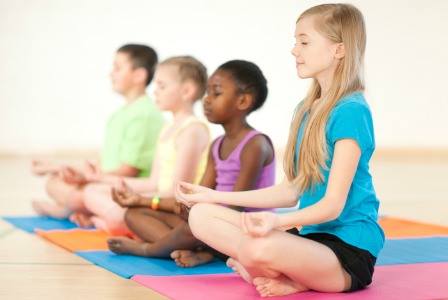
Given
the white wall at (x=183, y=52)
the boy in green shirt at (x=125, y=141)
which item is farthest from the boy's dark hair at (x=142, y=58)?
the white wall at (x=183, y=52)

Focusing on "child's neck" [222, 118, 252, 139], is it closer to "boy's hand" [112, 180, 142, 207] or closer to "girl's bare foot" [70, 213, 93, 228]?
"boy's hand" [112, 180, 142, 207]

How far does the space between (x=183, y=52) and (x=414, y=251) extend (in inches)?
215

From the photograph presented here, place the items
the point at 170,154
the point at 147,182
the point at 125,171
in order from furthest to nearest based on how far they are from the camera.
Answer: the point at 125,171
the point at 147,182
the point at 170,154

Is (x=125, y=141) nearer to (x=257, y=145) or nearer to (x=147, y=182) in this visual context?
(x=147, y=182)

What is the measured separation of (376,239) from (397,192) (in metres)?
3.60

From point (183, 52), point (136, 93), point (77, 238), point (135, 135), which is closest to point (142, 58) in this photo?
point (136, 93)

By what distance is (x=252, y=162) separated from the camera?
3.03 metres

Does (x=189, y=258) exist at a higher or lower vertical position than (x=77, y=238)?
higher

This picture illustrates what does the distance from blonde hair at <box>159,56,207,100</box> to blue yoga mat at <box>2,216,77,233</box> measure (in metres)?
0.97

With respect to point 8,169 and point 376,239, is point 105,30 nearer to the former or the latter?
point 8,169

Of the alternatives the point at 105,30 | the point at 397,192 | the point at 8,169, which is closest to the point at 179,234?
the point at 397,192

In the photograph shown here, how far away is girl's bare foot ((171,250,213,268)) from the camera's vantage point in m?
3.01

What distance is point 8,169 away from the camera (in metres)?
7.32

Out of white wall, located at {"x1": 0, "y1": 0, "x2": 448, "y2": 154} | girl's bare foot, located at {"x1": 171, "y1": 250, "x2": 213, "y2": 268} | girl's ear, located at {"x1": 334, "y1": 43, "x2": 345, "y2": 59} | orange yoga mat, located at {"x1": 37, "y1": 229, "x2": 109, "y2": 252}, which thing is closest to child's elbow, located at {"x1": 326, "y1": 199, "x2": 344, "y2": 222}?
girl's ear, located at {"x1": 334, "y1": 43, "x2": 345, "y2": 59}
